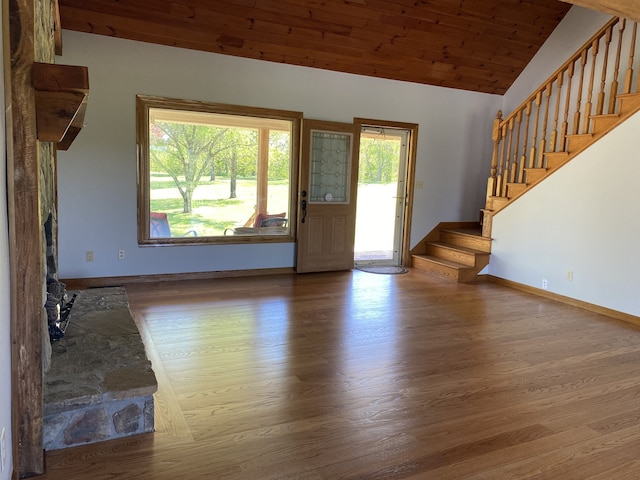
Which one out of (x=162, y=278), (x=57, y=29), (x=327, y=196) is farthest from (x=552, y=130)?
(x=57, y=29)

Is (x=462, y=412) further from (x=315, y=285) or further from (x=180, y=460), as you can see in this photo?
(x=315, y=285)

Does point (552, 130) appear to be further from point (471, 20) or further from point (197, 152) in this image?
point (197, 152)

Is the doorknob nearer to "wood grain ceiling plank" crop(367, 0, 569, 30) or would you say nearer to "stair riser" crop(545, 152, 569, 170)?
"wood grain ceiling plank" crop(367, 0, 569, 30)

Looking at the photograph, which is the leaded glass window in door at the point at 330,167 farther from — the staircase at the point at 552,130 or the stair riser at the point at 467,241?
the stair riser at the point at 467,241

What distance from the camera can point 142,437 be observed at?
2158 mm

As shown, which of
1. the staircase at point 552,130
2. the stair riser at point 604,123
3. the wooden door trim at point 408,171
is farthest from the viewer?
the wooden door trim at point 408,171

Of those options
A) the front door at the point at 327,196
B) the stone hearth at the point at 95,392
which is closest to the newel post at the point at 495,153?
the front door at the point at 327,196

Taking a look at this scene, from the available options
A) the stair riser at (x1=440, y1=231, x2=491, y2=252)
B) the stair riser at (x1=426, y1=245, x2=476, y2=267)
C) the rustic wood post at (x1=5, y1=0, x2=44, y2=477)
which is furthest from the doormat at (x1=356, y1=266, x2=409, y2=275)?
the rustic wood post at (x1=5, y1=0, x2=44, y2=477)

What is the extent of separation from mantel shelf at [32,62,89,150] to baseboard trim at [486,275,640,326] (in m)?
4.75

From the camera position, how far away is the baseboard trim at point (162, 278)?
479cm

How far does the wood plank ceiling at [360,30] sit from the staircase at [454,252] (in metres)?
2.05

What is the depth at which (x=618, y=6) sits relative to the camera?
294 cm

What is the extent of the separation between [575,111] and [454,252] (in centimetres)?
224

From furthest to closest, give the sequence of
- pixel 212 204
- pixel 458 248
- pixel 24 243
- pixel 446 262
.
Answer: pixel 458 248, pixel 446 262, pixel 212 204, pixel 24 243
